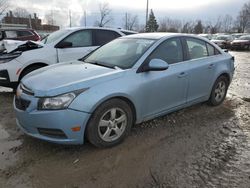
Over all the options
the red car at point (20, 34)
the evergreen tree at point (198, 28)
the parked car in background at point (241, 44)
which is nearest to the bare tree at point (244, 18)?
the evergreen tree at point (198, 28)

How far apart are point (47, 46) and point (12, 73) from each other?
1091 millimetres

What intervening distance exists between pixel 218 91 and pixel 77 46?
12.1ft

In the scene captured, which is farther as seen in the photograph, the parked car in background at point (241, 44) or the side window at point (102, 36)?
the parked car in background at point (241, 44)

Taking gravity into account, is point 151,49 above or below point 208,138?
above

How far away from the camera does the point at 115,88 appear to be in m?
3.34

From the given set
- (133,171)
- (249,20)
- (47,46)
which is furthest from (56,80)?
(249,20)

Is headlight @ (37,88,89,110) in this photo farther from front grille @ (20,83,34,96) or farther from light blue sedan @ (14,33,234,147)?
front grille @ (20,83,34,96)

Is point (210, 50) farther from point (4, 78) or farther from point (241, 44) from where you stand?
point (241, 44)

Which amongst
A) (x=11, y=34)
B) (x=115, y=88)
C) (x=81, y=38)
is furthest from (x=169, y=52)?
(x=11, y=34)

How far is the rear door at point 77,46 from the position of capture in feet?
20.8

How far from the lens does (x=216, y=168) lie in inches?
122

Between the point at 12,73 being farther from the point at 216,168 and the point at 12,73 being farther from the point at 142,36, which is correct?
the point at 216,168

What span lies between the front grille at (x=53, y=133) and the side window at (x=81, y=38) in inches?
148

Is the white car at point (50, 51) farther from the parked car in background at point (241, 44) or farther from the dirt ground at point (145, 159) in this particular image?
the parked car in background at point (241, 44)
